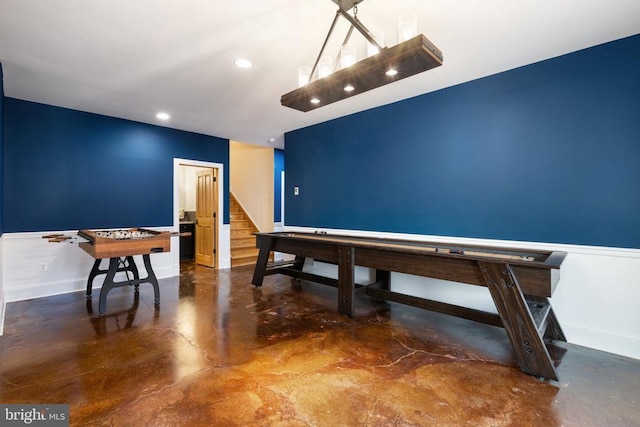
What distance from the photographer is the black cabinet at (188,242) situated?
6605 mm

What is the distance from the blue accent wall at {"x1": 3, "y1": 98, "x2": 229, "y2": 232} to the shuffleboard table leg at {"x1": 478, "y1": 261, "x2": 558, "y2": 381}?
501 centimetres

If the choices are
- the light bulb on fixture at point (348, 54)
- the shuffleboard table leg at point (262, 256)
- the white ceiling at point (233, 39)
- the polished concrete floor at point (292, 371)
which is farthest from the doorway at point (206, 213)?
the light bulb on fixture at point (348, 54)

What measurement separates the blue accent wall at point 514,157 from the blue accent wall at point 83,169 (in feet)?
10.5

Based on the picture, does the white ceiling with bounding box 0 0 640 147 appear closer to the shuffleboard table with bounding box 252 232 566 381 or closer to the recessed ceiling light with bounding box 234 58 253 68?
the recessed ceiling light with bounding box 234 58 253 68

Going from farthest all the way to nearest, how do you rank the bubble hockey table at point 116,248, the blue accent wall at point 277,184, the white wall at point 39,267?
the blue accent wall at point 277,184
the white wall at point 39,267
the bubble hockey table at point 116,248

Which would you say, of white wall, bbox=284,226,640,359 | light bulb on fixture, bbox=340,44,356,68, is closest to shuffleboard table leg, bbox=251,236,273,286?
light bulb on fixture, bbox=340,44,356,68

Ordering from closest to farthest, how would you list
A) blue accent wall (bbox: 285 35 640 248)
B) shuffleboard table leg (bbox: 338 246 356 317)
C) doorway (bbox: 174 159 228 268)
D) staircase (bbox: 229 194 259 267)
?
1. blue accent wall (bbox: 285 35 640 248)
2. shuffleboard table leg (bbox: 338 246 356 317)
3. doorway (bbox: 174 159 228 268)
4. staircase (bbox: 229 194 259 267)

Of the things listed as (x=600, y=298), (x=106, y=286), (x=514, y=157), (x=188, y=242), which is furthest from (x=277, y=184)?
(x=600, y=298)

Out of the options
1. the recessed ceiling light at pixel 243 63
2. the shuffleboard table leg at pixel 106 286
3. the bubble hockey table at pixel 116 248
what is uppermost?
the recessed ceiling light at pixel 243 63

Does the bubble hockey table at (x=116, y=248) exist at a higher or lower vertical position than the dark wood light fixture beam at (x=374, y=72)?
lower

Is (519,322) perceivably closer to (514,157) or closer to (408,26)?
(514,157)

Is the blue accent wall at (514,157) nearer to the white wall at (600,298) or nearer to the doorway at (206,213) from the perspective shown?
the white wall at (600,298)

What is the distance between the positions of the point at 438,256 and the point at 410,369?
3.01 ft

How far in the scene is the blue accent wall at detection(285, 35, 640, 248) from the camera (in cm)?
256
